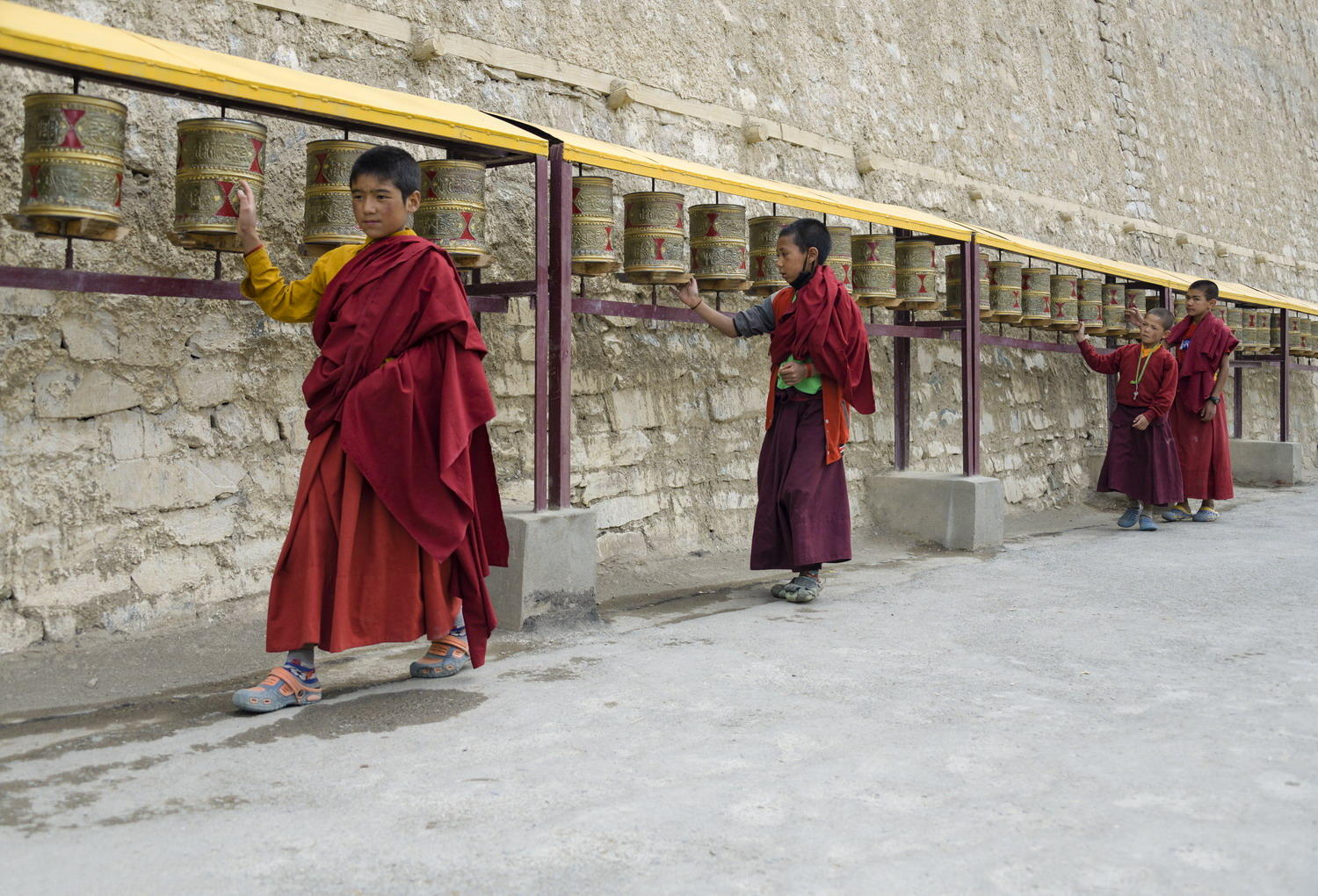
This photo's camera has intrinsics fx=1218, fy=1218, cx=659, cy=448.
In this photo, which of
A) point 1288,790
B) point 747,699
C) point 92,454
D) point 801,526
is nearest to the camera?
point 1288,790

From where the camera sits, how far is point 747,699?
9.82 ft

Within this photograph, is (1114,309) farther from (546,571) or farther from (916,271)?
(546,571)

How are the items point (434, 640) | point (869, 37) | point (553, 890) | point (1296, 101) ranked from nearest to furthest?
point (553, 890) → point (434, 640) → point (869, 37) → point (1296, 101)

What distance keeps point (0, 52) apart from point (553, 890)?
2.10 metres

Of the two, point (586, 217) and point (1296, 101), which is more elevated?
point (1296, 101)

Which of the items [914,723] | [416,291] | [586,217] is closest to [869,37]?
[586,217]

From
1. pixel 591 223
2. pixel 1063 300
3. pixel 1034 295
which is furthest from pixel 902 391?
pixel 591 223

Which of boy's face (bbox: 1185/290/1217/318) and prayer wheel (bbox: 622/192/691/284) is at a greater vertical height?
boy's face (bbox: 1185/290/1217/318)

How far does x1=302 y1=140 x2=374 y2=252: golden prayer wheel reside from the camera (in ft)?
11.2

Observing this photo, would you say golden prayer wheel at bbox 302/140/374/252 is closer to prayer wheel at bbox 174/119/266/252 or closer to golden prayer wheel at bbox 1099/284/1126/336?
prayer wheel at bbox 174/119/266/252

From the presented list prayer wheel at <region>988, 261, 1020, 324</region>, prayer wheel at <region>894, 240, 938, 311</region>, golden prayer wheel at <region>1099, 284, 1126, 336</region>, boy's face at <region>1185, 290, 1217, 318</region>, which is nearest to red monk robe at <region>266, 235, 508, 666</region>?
prayer wheel at <region>894, 240, 938, 311</region>

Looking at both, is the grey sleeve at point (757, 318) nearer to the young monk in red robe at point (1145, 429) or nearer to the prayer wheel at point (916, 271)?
the prayer wheel at point (916, 271)

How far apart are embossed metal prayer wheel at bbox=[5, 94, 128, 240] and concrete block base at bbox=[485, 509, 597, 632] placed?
4.95 ft

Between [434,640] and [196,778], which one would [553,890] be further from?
[434,640]
